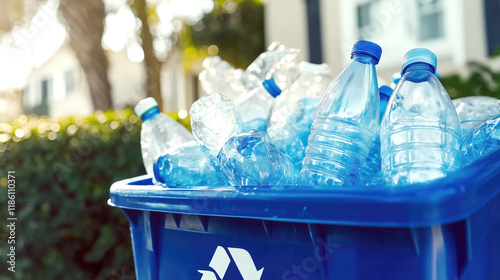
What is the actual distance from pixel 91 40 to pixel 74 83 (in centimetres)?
2024

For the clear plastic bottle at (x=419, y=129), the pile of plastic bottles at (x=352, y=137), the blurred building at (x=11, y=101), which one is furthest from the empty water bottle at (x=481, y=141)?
the blurred building at (x=11, y=101)

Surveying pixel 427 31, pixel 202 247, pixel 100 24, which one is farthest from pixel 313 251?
pixel 427 31

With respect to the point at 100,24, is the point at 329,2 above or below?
above

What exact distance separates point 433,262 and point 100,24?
5269 mm

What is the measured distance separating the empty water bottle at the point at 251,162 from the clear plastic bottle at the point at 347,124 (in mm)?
81

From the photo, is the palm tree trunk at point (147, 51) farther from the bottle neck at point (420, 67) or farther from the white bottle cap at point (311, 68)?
the bottle neck at point (420, 67)

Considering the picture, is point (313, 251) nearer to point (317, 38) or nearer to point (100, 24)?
point (100, 24)

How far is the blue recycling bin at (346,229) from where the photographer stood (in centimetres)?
90

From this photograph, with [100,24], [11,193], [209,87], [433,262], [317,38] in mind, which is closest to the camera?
[433,262]

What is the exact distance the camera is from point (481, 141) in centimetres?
124

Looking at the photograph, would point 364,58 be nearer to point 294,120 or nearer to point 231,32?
point 294,120

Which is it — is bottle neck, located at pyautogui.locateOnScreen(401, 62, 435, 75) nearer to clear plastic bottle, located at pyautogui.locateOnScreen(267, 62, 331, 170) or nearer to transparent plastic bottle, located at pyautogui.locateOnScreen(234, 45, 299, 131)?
clear plastic bottle, located at pyautogui.locateOnScreen(267, 62, 331, 170)

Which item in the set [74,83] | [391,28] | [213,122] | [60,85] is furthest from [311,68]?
[60,85]

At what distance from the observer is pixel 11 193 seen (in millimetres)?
3307
